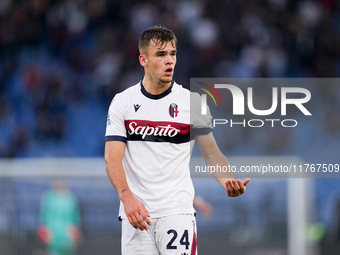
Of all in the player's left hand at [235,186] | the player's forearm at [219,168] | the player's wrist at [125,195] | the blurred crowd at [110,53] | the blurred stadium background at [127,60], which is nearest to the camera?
the player's left hand at [235,186]

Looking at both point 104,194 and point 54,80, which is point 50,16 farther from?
point 104,194

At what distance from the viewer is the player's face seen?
4711 mm

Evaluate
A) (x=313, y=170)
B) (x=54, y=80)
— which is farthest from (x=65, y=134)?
(x=313, y=170)

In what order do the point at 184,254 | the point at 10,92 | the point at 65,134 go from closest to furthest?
the point at 184,254
the point at 65,134
the point at 10,92

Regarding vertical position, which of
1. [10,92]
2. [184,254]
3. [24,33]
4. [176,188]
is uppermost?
[24,33]

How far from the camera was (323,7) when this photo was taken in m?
14.4

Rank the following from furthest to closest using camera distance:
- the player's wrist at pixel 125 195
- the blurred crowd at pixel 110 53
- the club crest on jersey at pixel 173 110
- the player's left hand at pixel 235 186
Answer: the blurred crowd at pixel 110 53 < the club crest on jersey at pixel 173 110 < the player's wrist at pixel 125 195 < the player's left hand at pixel 235 186

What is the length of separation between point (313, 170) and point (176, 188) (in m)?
7.03

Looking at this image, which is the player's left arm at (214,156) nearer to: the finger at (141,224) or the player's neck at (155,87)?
the player's neck at (155,87)

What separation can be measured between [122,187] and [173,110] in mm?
729

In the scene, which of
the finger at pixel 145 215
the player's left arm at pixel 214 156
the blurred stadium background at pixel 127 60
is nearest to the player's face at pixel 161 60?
the player's left arm at pixel 214 156

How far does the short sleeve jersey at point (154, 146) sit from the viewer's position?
4.74 meters

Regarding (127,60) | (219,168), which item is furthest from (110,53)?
(219,168)

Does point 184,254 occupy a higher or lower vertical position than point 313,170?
lower
